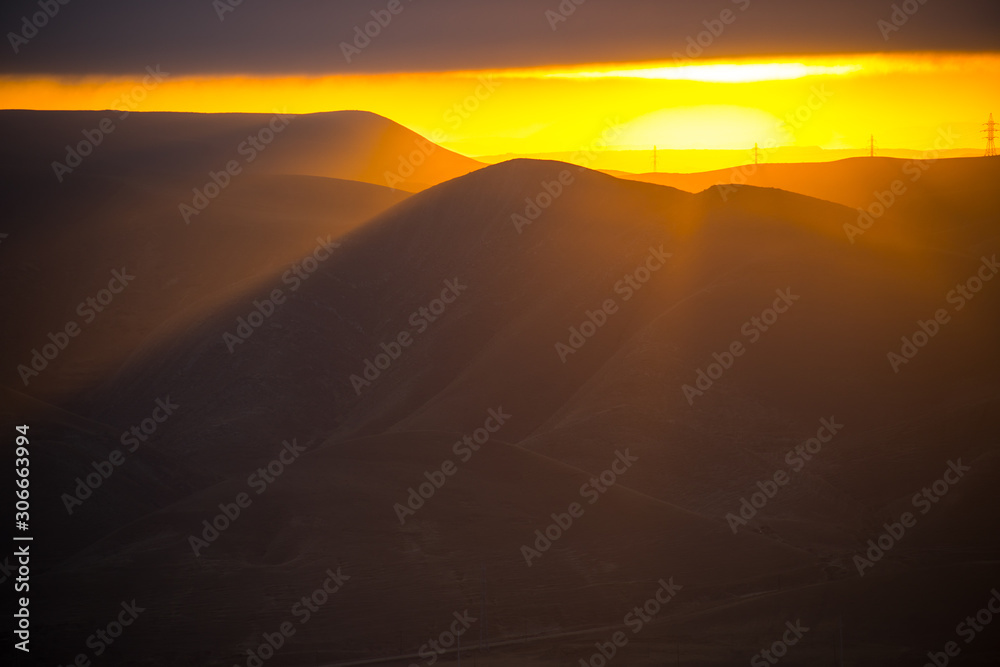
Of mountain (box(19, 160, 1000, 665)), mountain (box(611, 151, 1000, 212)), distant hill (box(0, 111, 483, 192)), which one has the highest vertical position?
mountain (box(611, 151, 1000, 212))

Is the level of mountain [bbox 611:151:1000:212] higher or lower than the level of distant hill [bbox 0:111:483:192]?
higher

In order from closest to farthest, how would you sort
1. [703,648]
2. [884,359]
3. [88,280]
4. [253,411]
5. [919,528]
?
[703,648] → [919,528] → [884,359] → [253,411] → [88,280]

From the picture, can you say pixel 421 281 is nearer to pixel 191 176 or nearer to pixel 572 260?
pixel 572 260

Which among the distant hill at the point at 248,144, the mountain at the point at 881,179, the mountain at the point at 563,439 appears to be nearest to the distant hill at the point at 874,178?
the mountain at the point at 881,179

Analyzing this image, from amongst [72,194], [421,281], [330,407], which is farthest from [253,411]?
[72,194]

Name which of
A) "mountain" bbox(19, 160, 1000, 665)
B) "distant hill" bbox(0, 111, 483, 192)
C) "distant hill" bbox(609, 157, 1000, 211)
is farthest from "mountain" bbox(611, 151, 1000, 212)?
"distant hill" bbox(0, 111, 483, 192)

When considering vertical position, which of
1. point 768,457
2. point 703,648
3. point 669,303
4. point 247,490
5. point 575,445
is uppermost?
point 669,303

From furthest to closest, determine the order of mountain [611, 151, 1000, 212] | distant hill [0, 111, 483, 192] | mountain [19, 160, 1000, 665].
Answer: distant hill [0, 111, 483, 192] → mountain [611, 151, 1000, 212] → mountain [19, 160, 1000, 665]

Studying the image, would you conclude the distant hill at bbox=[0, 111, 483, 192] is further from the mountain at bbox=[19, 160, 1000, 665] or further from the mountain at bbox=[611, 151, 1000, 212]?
the mountain at bbox=[19, 160, 1000, 665]

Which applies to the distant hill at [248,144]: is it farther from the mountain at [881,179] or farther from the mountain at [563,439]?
the mountain at [563,439]
